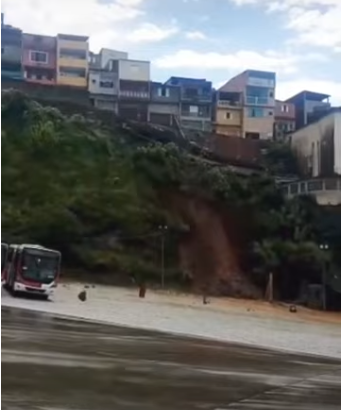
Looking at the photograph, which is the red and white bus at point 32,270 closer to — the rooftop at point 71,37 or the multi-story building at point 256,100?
the rooftop at point 71,37

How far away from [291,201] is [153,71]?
739mm

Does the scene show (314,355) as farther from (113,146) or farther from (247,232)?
(113,146)

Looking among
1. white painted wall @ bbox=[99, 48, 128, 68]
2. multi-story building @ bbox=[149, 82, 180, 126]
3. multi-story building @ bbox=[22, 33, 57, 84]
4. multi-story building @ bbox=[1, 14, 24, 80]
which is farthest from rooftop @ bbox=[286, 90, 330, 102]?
multi-story building @ bbox=[1, 14, 24, 80]

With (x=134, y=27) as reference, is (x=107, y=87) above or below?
below

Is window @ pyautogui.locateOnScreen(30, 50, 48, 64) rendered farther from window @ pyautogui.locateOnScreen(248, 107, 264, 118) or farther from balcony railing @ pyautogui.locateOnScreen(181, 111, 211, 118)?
window @ pyautogui.locateOnScreen(248, 107, 264, 118)

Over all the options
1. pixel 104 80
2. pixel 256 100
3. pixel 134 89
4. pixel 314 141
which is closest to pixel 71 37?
pixel 104 80

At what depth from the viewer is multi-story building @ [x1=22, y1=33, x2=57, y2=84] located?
2.67 m

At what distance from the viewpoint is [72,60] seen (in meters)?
2.76

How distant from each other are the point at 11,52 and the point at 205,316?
3.98 ft

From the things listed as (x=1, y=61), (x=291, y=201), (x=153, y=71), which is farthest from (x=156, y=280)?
(x=1, y=61)

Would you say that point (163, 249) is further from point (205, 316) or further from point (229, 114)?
point (229, 114)

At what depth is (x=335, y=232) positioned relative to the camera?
2.98 m

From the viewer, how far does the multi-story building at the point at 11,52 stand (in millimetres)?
2580

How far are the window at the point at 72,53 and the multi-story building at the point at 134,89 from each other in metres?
0.11
